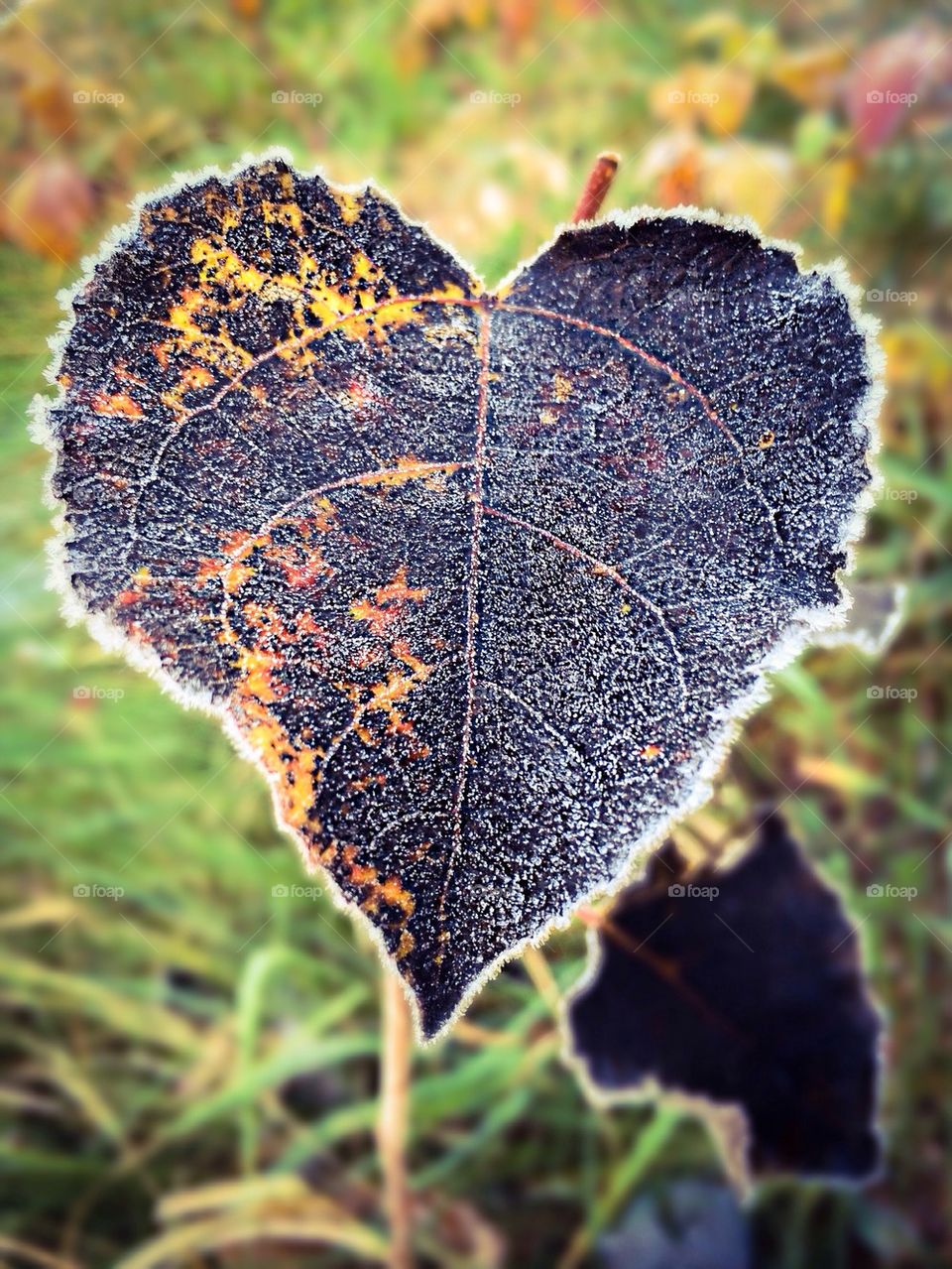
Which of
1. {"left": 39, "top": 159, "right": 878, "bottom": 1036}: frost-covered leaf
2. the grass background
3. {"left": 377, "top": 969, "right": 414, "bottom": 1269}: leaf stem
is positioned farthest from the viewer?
the grass background

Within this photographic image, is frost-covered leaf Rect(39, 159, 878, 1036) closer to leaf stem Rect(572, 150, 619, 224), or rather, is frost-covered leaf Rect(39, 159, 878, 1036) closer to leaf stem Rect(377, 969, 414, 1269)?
leaf stem Rect(572, 150, 619, 224)

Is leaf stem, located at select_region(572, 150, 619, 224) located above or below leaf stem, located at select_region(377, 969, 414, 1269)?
above

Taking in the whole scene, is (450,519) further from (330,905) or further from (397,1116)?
(330,905)

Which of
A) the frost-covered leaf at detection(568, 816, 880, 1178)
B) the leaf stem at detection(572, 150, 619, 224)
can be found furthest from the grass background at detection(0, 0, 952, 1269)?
the leaf stem at detection(572, 150, 619, 224)

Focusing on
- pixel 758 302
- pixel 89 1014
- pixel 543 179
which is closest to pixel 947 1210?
pixel 89 1014

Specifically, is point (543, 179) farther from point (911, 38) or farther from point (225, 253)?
point (225, 253)
